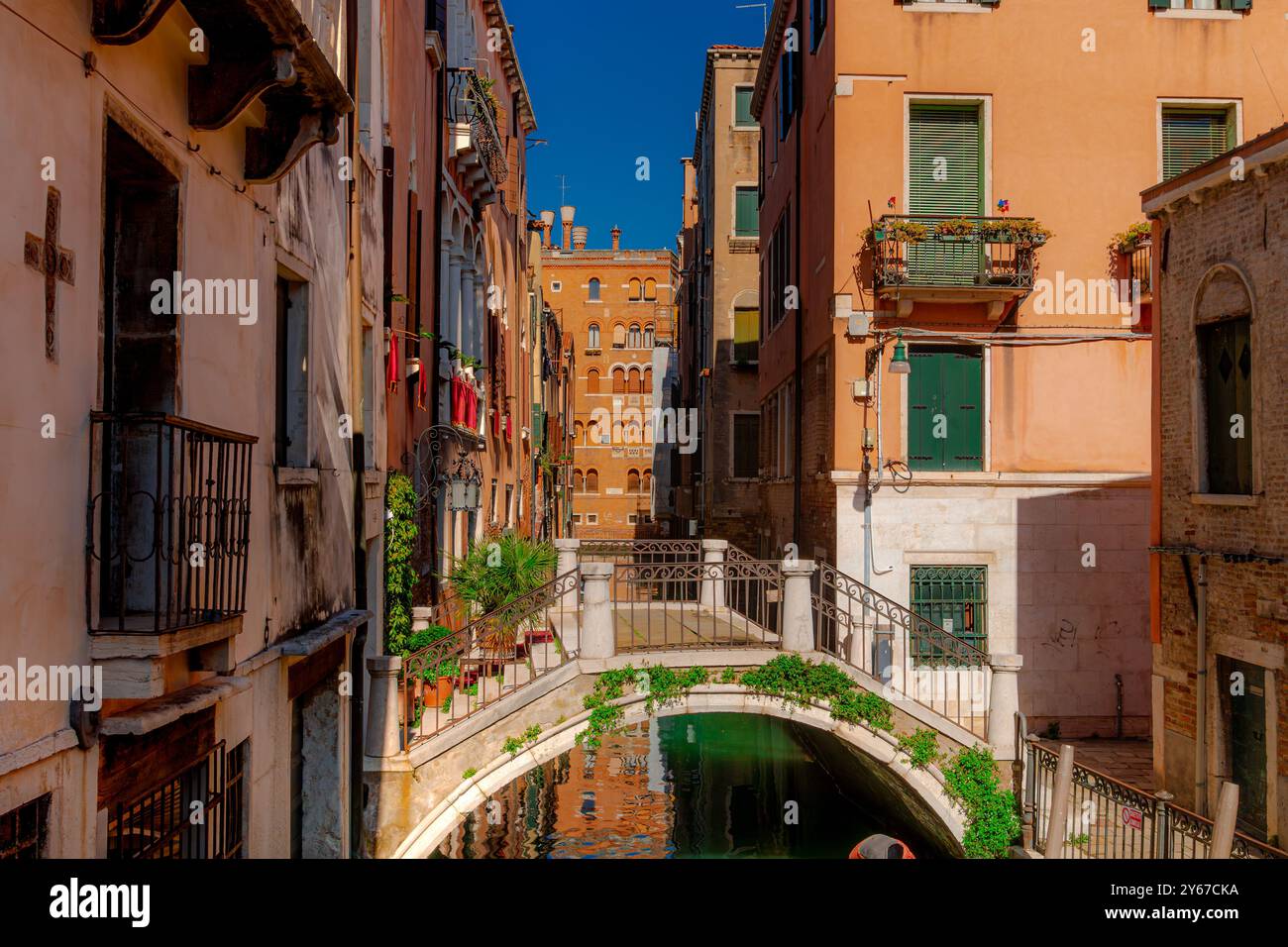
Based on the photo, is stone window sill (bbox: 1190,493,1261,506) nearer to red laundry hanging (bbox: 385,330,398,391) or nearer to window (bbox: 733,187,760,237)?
red laundry hanging (bbox: 385,330,398,391)

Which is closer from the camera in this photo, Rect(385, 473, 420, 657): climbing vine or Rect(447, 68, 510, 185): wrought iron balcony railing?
Rect(385, 473, 420, 657): climbing vine

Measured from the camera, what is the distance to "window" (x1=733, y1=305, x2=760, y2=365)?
31156 millimetres

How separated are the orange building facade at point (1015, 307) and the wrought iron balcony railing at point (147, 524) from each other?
1143 cm

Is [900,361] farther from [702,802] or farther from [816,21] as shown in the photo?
[702,802]

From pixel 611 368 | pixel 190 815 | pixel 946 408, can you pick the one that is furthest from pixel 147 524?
pixel 611 368

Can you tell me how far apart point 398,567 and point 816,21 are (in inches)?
449

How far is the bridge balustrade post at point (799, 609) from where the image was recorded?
1235cm

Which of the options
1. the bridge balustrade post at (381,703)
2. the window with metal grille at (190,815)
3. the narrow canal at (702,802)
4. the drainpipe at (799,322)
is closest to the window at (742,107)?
the drainpipe at (799,322)

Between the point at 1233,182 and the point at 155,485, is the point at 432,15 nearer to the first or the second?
the point at 1233,182

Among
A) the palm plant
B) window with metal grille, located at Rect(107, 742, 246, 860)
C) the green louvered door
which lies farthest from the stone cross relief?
the green louvered door

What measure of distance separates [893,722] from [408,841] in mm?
5383

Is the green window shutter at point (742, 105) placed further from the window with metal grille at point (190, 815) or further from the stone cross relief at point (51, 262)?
the stone cross relief at point (51, 262)

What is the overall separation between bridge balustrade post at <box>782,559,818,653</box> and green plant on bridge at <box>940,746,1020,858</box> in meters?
2.07

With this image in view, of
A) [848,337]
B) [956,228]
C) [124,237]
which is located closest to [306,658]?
[124,237]
